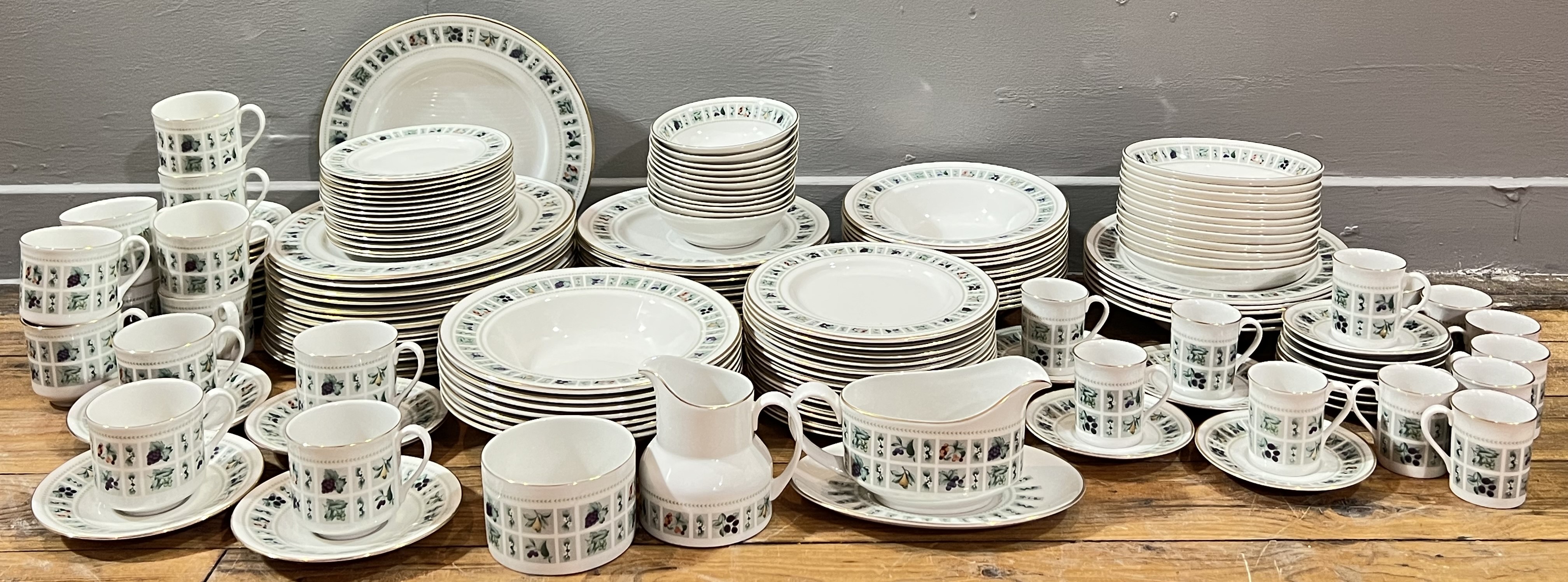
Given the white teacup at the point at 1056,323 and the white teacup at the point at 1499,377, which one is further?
the white teacup at the point at 1056,323

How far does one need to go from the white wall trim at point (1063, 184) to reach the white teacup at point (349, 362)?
0.68 metres

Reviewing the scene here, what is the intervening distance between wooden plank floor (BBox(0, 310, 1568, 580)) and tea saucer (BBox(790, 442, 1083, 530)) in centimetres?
3

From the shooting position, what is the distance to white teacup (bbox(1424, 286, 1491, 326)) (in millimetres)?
1915

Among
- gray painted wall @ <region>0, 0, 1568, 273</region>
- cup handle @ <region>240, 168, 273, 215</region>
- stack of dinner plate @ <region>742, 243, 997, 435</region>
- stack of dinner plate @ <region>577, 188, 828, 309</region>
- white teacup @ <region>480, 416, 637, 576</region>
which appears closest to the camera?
white teacup @ <region>480, 416, 637, 576</region>

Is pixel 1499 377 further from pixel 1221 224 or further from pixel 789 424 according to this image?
pixel 789 424

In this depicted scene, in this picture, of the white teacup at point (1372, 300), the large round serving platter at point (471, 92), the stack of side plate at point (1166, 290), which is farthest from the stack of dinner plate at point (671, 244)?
the white teacup at point (1372, 300)

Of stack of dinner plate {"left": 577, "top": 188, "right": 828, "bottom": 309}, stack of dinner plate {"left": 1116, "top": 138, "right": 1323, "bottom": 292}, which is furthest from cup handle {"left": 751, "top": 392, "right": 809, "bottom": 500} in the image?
stack of dinner plate {"left": 1116, "top": 138, "right": 1323, "bottom": 292}

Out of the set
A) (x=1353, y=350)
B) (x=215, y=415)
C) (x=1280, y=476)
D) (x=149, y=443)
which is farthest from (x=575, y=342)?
(x=1353, y=350)

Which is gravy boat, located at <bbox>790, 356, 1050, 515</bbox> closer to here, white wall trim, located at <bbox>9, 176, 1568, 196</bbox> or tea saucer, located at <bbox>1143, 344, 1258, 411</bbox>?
tea saucer, located at <bbox>1143, 344, 1258, 411</bbox>

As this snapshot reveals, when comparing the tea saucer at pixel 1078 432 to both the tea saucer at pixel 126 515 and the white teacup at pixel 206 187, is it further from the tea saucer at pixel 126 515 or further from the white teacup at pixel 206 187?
the white teacup at pixel 206 187

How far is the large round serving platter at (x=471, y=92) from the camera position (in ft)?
7.16

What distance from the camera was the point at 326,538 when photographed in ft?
4.78

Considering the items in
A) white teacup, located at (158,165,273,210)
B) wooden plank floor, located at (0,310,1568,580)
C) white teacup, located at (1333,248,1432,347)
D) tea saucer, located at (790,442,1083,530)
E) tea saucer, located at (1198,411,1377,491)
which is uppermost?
white teacup, located at (158,165,273,210)

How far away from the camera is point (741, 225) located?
1999 mm
